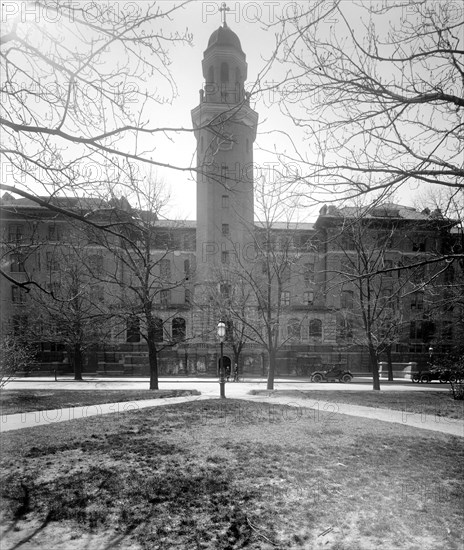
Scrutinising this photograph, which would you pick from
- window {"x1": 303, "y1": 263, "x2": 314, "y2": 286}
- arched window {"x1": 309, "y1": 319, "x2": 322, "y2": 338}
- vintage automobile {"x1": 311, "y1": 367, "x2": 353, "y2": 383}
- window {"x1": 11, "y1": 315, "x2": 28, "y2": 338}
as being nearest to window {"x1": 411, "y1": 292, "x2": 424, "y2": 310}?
window {"x1": 303, "y1": 263, "x2": 314, "y2": 286}

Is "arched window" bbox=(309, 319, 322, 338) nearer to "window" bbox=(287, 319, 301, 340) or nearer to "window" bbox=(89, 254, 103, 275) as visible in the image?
"window" bbox=(287, 319, 301, 340)

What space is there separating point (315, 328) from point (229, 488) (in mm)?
40445

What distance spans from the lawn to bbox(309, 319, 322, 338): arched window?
35090 millimetres

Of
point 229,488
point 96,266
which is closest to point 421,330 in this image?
point 96,266

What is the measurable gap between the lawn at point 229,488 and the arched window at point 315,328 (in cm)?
3509

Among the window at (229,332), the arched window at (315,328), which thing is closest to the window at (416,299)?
the arched window at (315,328)

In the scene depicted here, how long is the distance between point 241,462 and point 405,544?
3192 millimetres

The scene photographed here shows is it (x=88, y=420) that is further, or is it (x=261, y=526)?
(x=88, y=420)

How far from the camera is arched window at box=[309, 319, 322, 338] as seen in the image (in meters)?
44.9

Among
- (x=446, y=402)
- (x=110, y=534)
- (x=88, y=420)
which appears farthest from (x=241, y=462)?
(x=446, y=402)

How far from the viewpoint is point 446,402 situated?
55.6 ft

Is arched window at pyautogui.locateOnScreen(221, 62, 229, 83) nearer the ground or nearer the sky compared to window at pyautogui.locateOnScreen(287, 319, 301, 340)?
nearer the sky

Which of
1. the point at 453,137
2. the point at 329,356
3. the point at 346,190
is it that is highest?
the point at 453,137

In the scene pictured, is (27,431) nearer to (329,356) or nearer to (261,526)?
(261,526)
